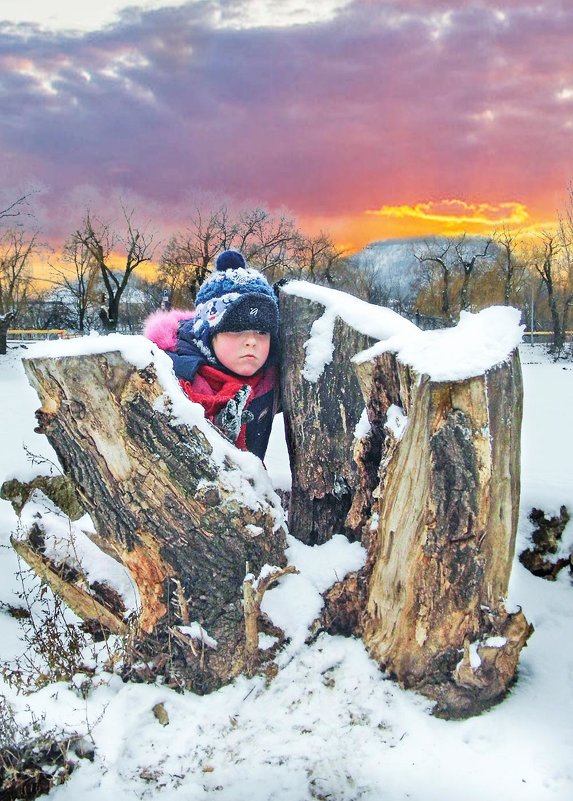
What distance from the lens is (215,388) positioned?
10.2 feet

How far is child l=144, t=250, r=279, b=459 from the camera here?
2.97 meters

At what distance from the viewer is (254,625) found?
8.27 feet

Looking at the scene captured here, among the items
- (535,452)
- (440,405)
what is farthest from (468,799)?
(535,452)

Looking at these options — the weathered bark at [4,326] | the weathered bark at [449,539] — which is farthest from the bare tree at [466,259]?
the weathered bark at [449,539]

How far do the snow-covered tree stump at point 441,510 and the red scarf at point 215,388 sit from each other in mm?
735

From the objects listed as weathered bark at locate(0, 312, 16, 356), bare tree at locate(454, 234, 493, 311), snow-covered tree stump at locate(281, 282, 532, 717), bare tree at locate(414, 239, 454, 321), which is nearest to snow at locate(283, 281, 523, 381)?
snow-covered tree stump at locate(281, 282, 532, 717)

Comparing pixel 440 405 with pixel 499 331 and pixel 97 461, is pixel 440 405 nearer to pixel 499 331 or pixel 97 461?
pixel 499 331

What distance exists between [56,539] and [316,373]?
66.1 inches

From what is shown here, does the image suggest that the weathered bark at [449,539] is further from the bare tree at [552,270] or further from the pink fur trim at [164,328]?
the bare tree at [552,270]

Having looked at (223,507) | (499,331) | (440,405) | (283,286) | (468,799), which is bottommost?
(468,799)

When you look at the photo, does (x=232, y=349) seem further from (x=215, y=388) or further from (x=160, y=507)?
(x=160, y=507)

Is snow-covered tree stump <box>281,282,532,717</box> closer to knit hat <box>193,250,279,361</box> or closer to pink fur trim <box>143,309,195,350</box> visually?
knit hat <box>193,250,279,361</box>

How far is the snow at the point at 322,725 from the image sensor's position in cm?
208

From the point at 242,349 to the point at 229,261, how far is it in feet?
1.91
